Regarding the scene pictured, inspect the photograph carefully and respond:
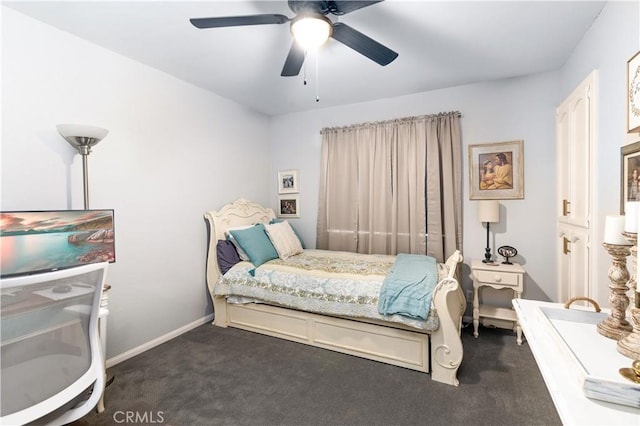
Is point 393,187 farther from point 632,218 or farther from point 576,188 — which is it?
point 632,218

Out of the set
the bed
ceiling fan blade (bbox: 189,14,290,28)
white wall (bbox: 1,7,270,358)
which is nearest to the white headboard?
the bed

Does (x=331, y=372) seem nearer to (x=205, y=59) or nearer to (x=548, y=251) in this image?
(x=548, y=251)

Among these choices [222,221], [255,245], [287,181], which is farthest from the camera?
[287,181]

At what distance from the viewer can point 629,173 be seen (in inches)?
62.6

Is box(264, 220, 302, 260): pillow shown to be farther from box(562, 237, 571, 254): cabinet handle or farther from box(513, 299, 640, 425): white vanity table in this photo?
box(562, 237, 571, 254): cabinet handle

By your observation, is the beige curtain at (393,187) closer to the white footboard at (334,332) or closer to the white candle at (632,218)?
the white footboard at (334,332)

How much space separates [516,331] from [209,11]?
3.77m

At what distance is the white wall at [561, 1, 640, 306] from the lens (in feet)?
5.43

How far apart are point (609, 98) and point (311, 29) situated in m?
1.91

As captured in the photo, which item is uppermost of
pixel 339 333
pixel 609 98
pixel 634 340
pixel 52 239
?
pixel 609 98

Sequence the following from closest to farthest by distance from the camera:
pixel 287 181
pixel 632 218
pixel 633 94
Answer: pixel 632 218, pixel 633 94, pixel 287 181

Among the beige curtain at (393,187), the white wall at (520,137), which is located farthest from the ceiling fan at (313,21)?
the white wall at (520,137)

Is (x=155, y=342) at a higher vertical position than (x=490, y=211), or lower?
lower

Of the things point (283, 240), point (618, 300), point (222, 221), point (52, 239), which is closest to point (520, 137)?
point (618, 300)
